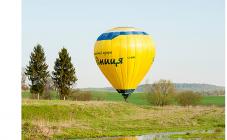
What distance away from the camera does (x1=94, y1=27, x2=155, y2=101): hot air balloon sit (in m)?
30.0

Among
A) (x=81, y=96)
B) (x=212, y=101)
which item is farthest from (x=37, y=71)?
(x=212, y=101)

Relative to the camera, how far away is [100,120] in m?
45.2

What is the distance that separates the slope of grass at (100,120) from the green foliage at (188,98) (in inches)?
683

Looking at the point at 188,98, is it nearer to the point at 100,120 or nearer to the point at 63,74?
the point at 63,74

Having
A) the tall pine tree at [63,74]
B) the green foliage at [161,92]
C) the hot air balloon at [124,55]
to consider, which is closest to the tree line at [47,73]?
the tall pine tree at [63,74]

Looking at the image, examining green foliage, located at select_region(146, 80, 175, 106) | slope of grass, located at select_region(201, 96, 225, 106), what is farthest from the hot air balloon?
slope of grass, located at select_region(201, 96, 225, 106)

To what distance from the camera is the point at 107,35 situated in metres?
30.4

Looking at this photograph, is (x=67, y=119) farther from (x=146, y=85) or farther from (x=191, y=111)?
(x=146, y=85)

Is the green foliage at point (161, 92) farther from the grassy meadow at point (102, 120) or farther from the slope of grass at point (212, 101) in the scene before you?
the grassy meadow at point (102, 120)

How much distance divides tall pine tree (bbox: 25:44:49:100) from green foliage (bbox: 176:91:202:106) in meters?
21.8

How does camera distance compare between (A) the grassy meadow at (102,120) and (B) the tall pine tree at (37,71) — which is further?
(B) the tall pine tree at (37,71)

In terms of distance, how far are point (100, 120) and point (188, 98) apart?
2923 cm

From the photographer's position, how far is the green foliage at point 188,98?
71438 mm

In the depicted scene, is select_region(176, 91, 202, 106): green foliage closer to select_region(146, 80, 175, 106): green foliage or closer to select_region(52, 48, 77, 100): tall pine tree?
select_region(146, 80, 175, 106): green foliage
